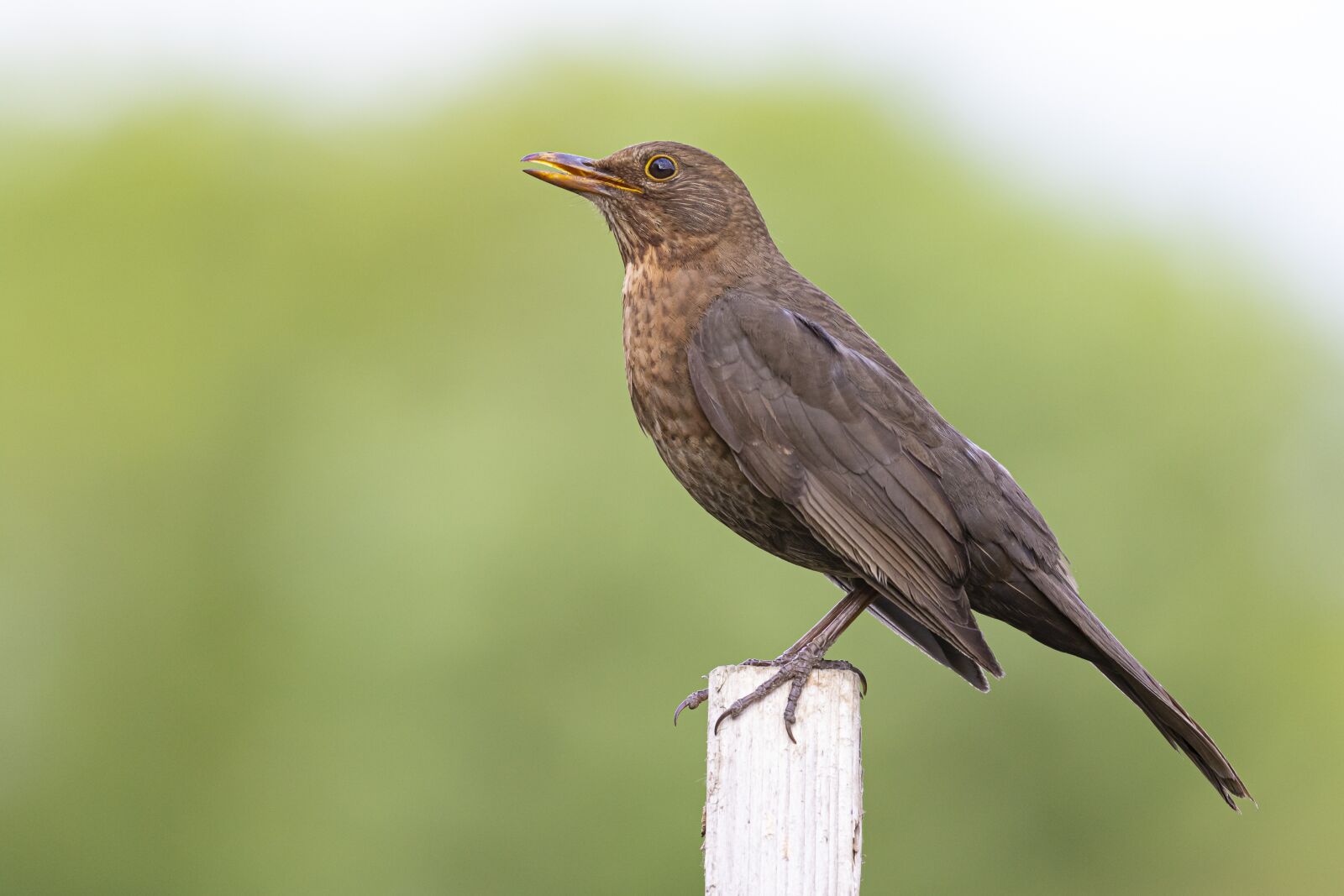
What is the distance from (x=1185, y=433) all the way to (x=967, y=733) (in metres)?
4.20

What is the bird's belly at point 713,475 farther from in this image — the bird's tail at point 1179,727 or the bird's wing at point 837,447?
the bird's tail at point 1179,727

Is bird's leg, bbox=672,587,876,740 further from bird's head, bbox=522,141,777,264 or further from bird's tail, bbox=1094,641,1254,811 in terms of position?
bird's head, bbox=522,141,777,264

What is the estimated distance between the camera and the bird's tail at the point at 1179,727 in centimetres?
456

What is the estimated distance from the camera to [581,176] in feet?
18.2

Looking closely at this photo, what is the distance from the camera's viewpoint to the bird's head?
5461 mm

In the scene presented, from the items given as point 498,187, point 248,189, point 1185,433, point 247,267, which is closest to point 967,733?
point 1185,433

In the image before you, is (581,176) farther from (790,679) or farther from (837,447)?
(790,679)

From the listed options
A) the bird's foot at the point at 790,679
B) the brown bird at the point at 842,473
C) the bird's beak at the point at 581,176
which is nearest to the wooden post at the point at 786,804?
the bird's foot at the point at 790,679

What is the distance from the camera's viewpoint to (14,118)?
61.3 ft

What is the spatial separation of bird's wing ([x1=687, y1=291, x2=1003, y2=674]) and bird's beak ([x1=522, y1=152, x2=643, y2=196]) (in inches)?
26.3

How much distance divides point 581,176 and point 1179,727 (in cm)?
266

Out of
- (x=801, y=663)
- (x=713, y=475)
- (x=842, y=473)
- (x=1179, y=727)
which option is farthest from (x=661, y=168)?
(x=1179, y=727)

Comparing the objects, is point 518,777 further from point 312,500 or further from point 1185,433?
point 1185,433

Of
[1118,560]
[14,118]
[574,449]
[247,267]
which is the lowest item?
[1118,560]
